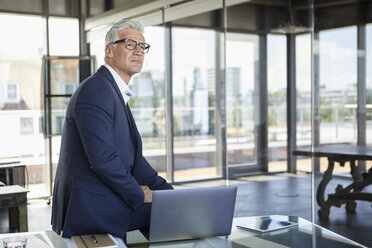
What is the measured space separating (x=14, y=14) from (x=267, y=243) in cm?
497

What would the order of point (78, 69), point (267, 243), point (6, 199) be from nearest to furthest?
point (267, 243)
point (6, 199)
point (78, 69)

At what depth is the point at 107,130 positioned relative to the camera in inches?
66.6

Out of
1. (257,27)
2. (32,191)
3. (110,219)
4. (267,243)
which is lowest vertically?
(32,191)

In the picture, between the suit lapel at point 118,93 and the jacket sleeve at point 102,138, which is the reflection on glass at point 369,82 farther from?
the jacket sleeve at point 102,138

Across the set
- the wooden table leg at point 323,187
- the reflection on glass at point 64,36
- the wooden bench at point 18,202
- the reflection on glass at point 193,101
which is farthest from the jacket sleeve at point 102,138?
the reflection on glass at point 64,36

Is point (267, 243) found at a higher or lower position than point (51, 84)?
lower

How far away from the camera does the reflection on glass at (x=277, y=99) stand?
6.20 metres

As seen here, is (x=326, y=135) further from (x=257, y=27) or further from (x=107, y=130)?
(x=107, y=130)

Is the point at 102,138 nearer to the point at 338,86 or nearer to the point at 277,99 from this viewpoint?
the point at 338,86

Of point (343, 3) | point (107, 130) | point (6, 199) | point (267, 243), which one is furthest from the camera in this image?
point (343, 3)

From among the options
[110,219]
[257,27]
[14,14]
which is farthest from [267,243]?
[14,14]

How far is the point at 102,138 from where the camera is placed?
5.46ft

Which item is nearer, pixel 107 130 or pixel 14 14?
pixel 107 130

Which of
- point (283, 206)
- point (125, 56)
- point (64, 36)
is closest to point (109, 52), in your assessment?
point (125, 56)
